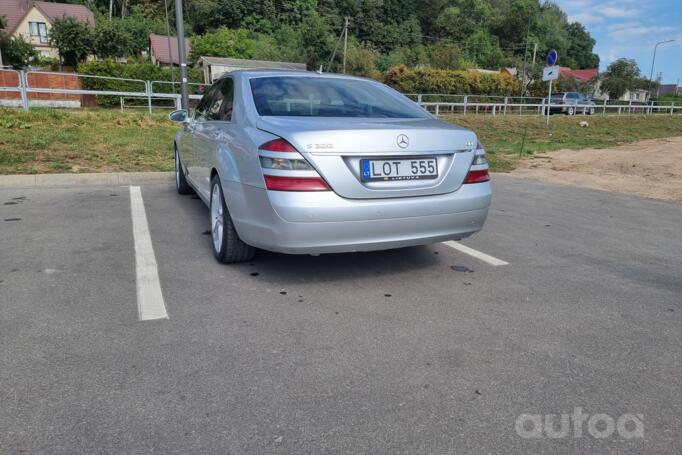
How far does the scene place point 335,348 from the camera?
2754 millimetres

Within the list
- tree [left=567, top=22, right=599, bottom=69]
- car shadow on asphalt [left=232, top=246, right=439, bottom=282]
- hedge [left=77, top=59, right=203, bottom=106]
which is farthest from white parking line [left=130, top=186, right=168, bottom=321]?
tree [left=567, top=22, right=599, bottom=69]

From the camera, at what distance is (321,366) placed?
2.57m

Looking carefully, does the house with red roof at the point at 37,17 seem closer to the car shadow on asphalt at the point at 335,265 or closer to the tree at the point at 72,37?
the tree at the point at 72,37

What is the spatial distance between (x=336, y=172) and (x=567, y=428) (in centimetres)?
189

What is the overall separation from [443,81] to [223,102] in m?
37.5

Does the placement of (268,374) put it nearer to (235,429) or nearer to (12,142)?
(235,429)

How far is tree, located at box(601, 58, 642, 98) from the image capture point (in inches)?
2881

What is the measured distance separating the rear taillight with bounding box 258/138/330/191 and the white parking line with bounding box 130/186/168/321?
1.04m

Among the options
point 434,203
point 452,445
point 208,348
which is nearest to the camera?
point 452,445

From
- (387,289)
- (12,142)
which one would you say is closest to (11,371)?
(387,289)

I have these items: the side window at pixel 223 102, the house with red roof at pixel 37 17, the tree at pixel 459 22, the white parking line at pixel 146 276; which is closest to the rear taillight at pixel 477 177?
the side window at pixel 223 102

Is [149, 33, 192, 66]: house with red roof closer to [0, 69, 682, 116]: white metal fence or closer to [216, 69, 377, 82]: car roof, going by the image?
[0, 69, 682, 116]: white metal fence

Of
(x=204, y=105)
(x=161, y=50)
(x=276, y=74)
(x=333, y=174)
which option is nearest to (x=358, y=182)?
(x=333, y=174)

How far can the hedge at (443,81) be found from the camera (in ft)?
126
